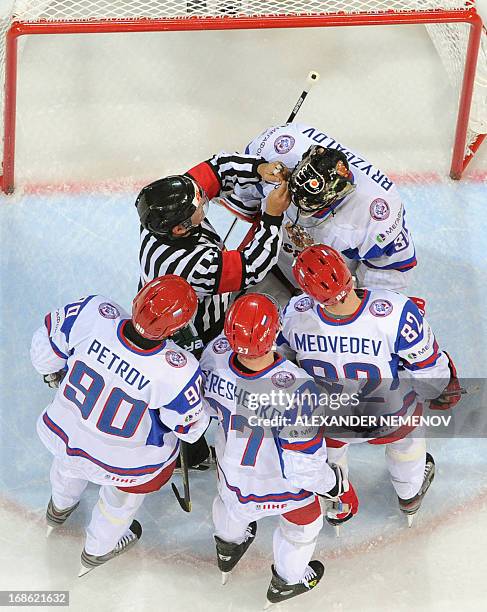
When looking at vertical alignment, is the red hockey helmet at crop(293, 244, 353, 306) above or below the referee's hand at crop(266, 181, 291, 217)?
below

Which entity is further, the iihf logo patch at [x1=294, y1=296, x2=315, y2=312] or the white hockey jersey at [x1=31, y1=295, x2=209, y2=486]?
the iihf logo patch at [x1=294, y1=296, x2=315, y2=312]

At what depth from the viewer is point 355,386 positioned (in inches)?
119

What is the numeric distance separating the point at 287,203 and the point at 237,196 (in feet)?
1.04

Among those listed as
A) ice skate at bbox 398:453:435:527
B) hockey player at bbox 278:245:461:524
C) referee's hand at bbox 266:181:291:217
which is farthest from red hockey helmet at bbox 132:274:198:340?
ice skate at bbox 398:453:435:527

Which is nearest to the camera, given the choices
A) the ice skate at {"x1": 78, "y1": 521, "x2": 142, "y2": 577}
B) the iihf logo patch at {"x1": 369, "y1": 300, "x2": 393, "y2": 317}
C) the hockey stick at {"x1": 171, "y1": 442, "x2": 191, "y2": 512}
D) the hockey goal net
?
the iihf logo patch at {"x1": 369, "y1": 300, "x2": 393, "y2": 317}

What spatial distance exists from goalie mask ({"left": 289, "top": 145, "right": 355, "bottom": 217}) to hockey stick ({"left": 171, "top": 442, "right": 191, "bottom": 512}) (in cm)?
83

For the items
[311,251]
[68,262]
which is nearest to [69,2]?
[68,262]

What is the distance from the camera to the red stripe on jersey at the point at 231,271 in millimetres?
3041

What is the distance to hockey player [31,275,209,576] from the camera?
2.76 m

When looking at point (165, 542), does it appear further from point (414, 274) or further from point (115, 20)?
point (115, 20)

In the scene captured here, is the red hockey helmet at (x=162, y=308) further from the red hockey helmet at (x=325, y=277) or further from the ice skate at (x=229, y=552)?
the ice skate at (x=229, y=552)

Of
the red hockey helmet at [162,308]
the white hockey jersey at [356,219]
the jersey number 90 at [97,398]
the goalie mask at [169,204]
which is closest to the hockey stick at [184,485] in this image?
the jersey number 90 at [97,398]

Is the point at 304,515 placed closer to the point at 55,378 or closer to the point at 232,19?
the point at 55,378

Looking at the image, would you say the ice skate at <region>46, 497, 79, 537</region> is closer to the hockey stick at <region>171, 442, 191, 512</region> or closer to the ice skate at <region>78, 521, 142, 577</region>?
the ice skate at <region>78, 521, 142, 577</region>
